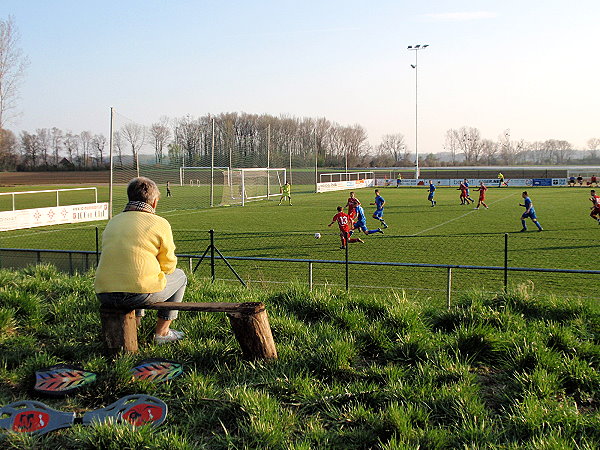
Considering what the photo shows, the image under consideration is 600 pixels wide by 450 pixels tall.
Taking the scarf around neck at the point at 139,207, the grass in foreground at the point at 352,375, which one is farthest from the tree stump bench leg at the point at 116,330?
the scarf around neck at the point at 139,207

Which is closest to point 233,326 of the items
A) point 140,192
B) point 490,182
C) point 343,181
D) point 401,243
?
point 140,192

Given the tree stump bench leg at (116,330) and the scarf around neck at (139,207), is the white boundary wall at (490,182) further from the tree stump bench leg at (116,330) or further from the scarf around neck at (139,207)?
the tree stump bench leg at (116,330)

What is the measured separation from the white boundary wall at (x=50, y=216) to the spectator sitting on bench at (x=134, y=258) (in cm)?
2396

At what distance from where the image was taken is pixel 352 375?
4.72 meters

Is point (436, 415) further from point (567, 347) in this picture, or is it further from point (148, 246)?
point (148, 246)

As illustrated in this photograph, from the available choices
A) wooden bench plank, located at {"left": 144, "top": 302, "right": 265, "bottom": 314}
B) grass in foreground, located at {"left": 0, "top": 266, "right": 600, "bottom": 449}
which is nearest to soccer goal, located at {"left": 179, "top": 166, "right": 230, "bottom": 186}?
grass in foreground, located at {"left": 0, "top": 266, "right": 600, "bottom": 449}

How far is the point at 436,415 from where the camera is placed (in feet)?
13.3

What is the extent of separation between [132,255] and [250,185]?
4157cm

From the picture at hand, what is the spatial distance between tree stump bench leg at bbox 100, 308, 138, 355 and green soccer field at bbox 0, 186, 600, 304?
5390 millimetres

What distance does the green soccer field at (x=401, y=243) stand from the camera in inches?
530

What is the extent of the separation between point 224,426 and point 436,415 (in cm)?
138

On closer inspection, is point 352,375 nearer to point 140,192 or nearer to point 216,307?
point 216,307

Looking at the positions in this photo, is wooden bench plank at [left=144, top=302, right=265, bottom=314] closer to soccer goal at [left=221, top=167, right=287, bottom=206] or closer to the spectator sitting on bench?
the spectator sitting on bench

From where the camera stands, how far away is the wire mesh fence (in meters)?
11.4
